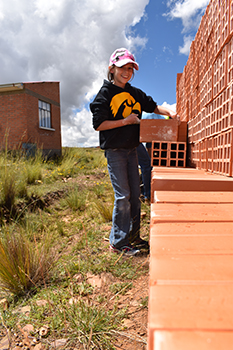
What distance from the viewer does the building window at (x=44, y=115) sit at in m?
13.6

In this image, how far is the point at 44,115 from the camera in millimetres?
13938

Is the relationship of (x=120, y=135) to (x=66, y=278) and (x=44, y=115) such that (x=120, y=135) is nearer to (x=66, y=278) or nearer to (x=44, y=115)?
(x=66, y=278)

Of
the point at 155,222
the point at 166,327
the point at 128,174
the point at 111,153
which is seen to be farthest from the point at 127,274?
the point at 166,327

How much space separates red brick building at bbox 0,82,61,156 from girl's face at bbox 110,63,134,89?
9.85 meters

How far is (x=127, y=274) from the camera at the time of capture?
6.76 feet

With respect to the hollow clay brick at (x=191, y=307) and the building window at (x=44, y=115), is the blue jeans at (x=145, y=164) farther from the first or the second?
the building window at (x=44, y=115)

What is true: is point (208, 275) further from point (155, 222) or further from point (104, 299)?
point (104, 299)

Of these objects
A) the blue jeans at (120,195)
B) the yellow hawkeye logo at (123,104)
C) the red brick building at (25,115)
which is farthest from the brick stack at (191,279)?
the red brick building at (25,115)

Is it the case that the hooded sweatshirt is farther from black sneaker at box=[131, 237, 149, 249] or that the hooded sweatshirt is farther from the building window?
the building window

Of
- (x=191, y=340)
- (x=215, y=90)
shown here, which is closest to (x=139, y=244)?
(x=215, y=90)

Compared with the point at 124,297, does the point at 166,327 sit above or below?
above

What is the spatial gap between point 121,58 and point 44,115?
1270cm

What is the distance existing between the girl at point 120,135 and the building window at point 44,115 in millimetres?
11999

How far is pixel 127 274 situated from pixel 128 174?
0.99 metres
